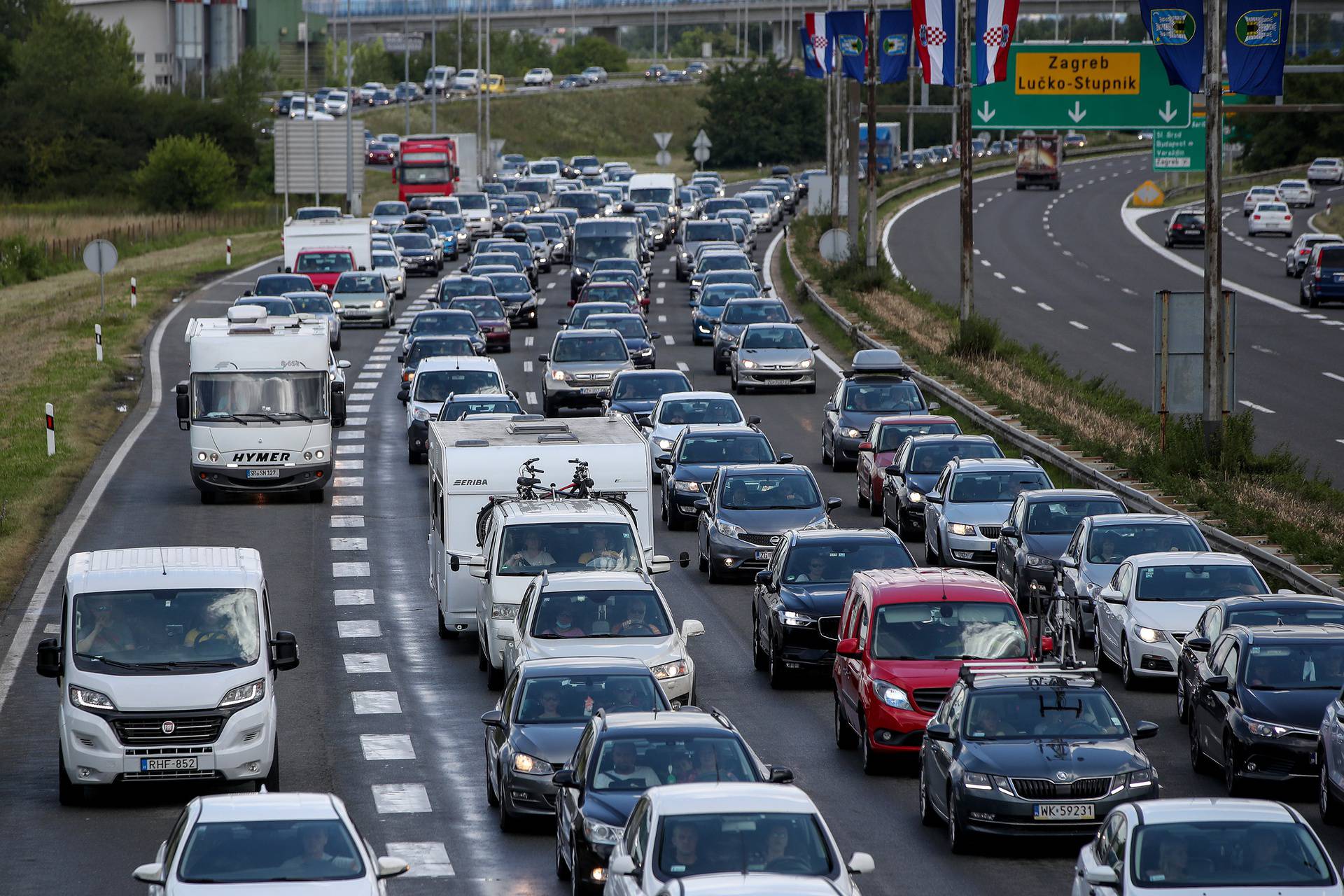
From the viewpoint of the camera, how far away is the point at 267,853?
12.7 meters

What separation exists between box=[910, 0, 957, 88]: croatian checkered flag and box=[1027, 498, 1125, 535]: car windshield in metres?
23.5

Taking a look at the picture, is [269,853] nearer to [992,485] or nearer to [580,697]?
[580,697]

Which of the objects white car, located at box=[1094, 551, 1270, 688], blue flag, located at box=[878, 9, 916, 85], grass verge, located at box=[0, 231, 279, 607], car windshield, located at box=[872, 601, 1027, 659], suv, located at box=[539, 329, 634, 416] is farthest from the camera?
blue flag, located at box=[878, 9, 916, 85]

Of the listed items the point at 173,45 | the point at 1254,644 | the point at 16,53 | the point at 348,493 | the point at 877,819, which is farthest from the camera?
the point at 173,45

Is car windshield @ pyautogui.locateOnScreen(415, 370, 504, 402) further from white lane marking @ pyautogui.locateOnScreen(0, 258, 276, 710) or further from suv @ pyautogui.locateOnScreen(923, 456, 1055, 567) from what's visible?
suv @ pyautogui.locateOnScreen(923, 456, 1055, 567)

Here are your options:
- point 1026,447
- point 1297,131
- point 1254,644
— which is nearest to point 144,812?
point 1254,644

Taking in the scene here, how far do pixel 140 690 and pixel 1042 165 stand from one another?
102209mm

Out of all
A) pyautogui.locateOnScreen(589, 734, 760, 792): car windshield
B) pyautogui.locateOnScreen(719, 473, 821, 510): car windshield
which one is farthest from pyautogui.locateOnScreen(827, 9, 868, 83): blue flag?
pyautogui.locateOnScreen(589, 734, 760, 792): car windshield

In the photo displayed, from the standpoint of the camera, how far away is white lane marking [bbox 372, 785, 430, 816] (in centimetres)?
1853

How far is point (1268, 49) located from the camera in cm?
3381

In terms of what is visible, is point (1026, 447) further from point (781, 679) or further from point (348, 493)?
point (781, 679)

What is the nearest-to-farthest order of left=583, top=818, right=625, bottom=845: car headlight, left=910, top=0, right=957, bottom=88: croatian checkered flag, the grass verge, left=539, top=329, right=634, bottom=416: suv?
left=583, top=818, right=625, bottom=845: car headlight, the grass verge, left=539, top=329, right=634, bottom=416: suv, left=910, top=0, right=957, bottom=88: croatian checkered flag

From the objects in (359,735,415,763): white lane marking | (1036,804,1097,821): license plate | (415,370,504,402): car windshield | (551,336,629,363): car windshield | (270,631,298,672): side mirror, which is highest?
(551,336,629,363): car windshield

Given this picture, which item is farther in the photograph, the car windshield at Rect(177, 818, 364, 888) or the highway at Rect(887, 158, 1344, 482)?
the highway at Rect(887, 158, 1344, 482)
